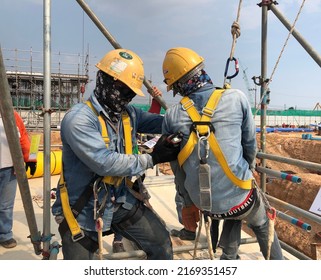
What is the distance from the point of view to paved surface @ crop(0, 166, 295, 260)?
3932mm

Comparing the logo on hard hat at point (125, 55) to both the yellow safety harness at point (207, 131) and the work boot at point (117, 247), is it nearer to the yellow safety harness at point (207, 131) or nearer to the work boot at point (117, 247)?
the yellow safety harness at point (207, 131)

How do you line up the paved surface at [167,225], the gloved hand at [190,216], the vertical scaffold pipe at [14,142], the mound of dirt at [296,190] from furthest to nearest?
1. the mound of dirt at [296,190]
2. the paved surface at [167,225]
3. the gloved hand at [190,216]
4. the vertical scaffold pipe at [14,142]

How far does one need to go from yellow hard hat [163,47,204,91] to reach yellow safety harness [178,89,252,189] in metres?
0.22

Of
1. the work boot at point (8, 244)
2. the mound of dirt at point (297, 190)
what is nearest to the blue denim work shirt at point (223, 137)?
the mound of dirt at point (297, 190)

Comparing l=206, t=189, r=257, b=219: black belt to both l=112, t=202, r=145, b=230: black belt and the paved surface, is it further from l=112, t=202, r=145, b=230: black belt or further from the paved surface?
the paved surface

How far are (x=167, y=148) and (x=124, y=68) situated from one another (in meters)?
0.73

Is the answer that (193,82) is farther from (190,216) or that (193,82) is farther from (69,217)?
(69,217)

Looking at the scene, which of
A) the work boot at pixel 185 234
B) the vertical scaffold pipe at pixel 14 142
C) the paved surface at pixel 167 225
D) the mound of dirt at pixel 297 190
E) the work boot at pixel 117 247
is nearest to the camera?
the vertical scaffold pipe at pixel 14 142

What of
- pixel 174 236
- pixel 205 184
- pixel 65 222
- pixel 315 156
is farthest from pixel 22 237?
pixel 315 156

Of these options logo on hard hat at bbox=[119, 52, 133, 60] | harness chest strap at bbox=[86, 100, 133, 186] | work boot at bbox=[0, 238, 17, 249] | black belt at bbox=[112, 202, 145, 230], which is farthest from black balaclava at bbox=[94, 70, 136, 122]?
work boot at bbox=[0, 238, 17, 249]

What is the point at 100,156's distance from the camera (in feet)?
7.48

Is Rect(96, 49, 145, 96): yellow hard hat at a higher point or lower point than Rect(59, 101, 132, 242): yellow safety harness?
higher

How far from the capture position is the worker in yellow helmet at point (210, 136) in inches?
93.0

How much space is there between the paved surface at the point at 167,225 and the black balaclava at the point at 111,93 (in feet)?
4.35
